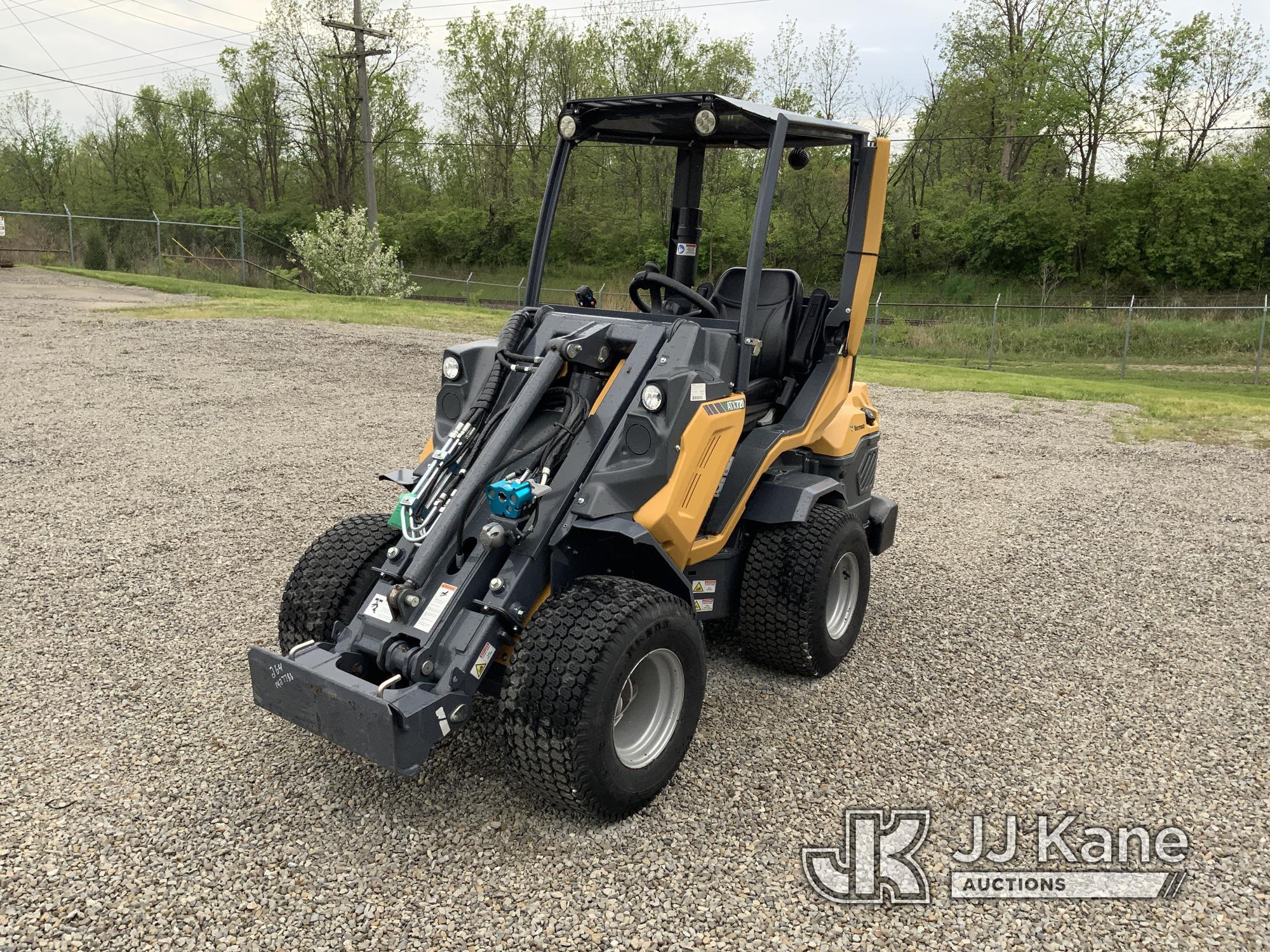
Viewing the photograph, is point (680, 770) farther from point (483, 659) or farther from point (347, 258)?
point (347, 258)

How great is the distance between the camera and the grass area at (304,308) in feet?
55.0

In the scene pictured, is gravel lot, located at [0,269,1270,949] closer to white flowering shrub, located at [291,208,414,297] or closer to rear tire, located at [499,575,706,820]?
rear tire, located at [499,575,706,820]

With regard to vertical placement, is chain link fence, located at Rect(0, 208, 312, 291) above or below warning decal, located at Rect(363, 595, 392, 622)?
above

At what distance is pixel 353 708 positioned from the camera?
9.71 feet

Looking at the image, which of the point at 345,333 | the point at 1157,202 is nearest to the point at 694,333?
the point at 345,333

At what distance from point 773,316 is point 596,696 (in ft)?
8.44

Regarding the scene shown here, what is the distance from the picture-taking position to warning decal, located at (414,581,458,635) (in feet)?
10.7

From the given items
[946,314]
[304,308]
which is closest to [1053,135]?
[946,314]

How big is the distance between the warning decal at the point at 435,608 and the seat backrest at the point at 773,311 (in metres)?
2.15

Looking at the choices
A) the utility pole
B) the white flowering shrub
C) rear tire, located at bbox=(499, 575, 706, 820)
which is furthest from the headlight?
the utility pole

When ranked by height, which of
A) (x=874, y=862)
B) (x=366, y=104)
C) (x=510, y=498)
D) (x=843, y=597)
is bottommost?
(x=874, y=862)

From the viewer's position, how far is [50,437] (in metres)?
8.57

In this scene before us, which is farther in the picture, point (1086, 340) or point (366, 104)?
point (366, 104)

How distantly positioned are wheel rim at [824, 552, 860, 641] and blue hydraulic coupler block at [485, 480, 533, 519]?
5.84 ft
